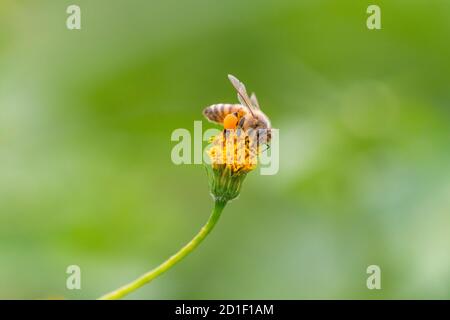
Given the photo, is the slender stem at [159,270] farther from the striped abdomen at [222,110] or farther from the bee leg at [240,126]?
the striped abdomen at [222,110]

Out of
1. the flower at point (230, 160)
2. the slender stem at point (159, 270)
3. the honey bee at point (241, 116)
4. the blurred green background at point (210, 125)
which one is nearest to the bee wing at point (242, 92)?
the honey bee at point (241, 116)

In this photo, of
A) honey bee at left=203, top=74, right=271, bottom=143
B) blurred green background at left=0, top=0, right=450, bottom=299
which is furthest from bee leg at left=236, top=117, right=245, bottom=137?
blurred green background at left=0, top=0, right=450, bottom=299

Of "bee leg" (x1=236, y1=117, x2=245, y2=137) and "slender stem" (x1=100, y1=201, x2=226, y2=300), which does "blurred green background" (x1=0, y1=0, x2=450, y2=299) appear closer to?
"bee leg" (x1=236, y1=117, x2=245, y2=137)

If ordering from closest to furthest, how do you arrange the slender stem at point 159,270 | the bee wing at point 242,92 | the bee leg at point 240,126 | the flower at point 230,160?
the slender stem at point 159,270
the flower at point 230,160
the bee leg at point 240,126
the bee wing at point 242,92

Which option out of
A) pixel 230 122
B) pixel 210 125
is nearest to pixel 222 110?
pixel 230 122

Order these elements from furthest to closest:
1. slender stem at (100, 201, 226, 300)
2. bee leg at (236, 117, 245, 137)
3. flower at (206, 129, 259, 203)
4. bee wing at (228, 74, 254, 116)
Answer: bee wing at (228, 74, 254, 116) < bee leg at (236, 117, 245, 137) < flower at (206, 129, 259, 203) < slender stem at (100, 201, 226, 300)

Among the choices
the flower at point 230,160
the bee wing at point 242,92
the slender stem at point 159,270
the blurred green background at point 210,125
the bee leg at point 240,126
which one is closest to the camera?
the slender stem at point 159,270

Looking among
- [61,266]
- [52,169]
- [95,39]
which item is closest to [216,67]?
[95,39]
